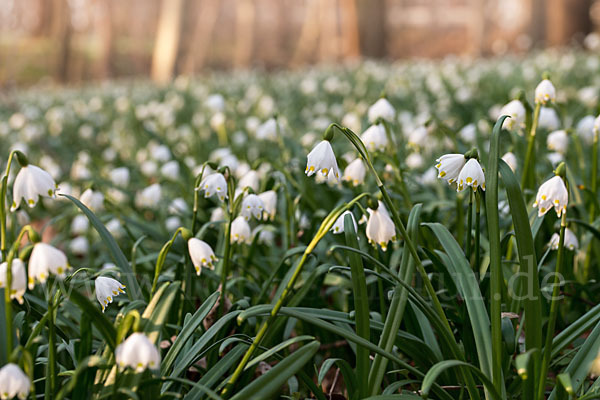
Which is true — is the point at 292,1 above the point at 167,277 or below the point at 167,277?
above

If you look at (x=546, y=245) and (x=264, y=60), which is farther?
(x=264, y=60)

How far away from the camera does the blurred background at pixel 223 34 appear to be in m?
18.6

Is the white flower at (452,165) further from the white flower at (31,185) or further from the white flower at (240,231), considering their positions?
the white flower at (31,185)

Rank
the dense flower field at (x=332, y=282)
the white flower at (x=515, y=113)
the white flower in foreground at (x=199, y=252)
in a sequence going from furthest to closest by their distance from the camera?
the white flower at (x=515, y=113) < the white flower in foreground at (x=199, y=252) < the dense flower field at (x=332, y=282)

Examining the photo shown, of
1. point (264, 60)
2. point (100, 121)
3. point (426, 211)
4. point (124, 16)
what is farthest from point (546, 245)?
point (124, 16)

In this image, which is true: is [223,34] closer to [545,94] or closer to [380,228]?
[545,94]

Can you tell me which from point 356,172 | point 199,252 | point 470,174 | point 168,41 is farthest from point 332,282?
point 168,41

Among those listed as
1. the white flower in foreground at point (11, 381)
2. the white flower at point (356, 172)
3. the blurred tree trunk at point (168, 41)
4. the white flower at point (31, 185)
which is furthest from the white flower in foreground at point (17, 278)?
the blurred tree trunk at point (168, 41)

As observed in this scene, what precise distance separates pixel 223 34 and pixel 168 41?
1532 cm

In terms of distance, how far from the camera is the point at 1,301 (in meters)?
1.38

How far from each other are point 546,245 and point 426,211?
423 mm

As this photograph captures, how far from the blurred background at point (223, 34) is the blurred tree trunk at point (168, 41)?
377 centimetres

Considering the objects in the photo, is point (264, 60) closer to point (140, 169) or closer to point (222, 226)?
point (140, 169)

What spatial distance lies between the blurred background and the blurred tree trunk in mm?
Answer: 3767
